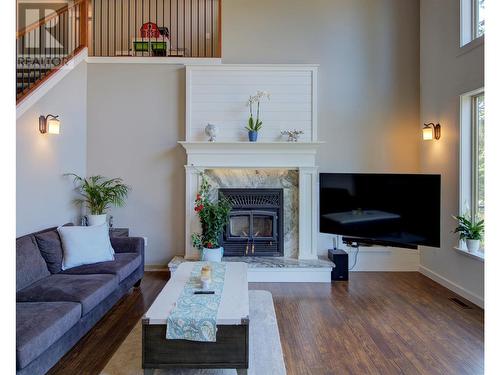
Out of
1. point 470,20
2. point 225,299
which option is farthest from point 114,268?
point 470,20

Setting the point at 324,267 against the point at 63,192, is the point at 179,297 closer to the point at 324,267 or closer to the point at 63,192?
the point at 324,267

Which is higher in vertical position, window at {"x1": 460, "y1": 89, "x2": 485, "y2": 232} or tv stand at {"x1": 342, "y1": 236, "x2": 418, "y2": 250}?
window at {"x1": 460, "y1": 89, "x2": 485, "y2": 232}

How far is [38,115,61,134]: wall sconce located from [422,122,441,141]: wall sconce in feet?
16.4

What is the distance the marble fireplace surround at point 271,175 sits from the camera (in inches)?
193

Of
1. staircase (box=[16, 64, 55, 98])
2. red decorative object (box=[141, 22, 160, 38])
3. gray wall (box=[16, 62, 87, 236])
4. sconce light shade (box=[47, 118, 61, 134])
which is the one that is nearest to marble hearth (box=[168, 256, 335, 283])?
gray wall (box=[16, 62, 87, 236])

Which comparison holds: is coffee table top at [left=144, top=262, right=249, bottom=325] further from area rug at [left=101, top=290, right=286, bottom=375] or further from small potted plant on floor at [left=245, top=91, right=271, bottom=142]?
small potted plant on floor at [left=245, top=91, right=271, bottom=142]

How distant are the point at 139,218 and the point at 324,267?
9.54 ft

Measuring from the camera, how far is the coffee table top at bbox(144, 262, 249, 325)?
2.29 metres

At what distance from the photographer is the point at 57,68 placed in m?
4.38

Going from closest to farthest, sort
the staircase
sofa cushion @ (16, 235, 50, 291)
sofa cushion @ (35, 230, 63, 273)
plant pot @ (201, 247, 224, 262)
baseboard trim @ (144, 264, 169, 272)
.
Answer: sofa cushion @ (16, 235, 50, 291) < sofa cushion @ (35, 230, 63, 273) < the staircase < plant pot @ (201, 247, 224, 262) < baseboard trim @ (144, 264, 169, 272)

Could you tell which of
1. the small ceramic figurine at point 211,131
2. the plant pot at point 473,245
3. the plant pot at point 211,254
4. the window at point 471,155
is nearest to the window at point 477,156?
the window at point 471,155

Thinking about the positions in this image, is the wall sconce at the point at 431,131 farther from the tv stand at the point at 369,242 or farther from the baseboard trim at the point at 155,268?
the baseboard trim at the point at 155,268

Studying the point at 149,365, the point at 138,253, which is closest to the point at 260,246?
the point at 138,253

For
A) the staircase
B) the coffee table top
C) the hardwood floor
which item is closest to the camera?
the coffee table top
